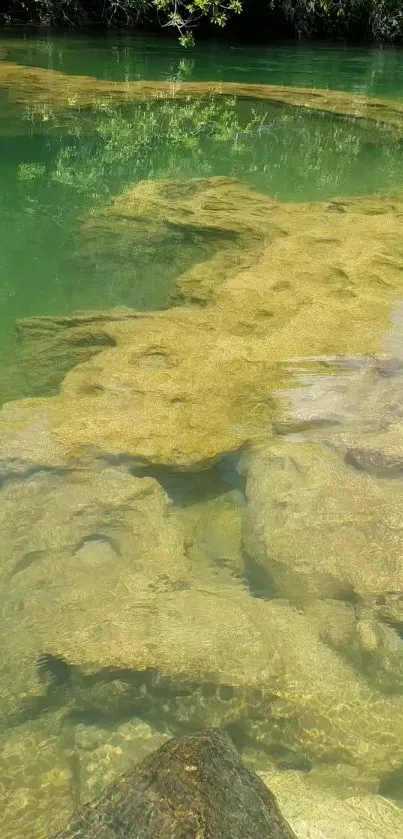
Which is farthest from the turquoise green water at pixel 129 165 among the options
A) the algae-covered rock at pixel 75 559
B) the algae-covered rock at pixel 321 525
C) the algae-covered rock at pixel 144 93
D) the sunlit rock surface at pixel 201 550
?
the algae-covered rock at pixel 321 525

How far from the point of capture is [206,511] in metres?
2.60

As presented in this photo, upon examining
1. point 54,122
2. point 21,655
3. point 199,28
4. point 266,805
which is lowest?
point 21,655

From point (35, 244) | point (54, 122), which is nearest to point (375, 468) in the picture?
point (35, 244)

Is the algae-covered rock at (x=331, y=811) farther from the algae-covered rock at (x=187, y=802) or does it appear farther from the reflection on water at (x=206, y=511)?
the algae-covered rock at (x=187, y=802)

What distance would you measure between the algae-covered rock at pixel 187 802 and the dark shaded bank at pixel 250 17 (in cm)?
1803

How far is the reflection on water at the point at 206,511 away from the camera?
5.97 feet

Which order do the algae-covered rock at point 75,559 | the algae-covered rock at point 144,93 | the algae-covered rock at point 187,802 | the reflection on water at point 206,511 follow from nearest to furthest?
1. the algae-covered rock at point 187,802
2. the reflection on water at point 206,511
3. the algae-covered rock at point 75,559
4. the algae-covered rock at point 144,93

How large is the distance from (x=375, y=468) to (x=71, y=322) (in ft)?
6.93

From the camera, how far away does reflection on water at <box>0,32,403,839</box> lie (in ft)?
5.97

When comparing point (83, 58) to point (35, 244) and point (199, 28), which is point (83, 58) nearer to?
point (199, 28)

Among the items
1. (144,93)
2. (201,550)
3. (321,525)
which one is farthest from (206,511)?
(144,93)

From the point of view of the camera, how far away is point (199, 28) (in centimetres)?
1969

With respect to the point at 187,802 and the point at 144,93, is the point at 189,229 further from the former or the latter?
the point at 144,93

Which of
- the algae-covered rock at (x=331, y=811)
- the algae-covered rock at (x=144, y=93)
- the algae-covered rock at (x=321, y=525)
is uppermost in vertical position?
the algae-covered rock at (x=144, y=93)
